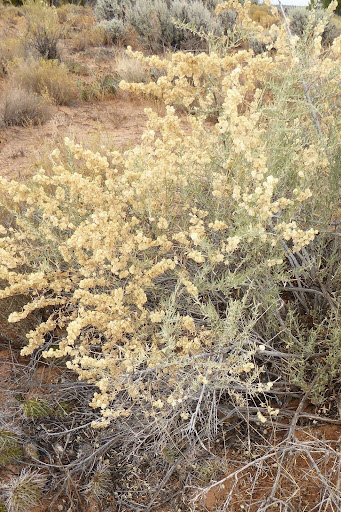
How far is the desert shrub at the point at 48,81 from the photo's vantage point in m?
6.09

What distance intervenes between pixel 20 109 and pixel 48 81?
3.13ft

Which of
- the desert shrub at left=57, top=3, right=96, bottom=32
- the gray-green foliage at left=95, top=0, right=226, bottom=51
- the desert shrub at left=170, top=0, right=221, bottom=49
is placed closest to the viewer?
the desert shrub at left=170, top=0, right=221, bottom=49

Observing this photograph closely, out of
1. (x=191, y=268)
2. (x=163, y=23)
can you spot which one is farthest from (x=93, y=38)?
(x=191, y=268)

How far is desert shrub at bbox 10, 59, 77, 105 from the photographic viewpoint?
6094mm

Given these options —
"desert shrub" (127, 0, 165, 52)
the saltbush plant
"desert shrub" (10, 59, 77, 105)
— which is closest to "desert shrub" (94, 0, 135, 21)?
"desert shrub" (127, 0, 165, 52)

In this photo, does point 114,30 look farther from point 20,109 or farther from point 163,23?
point 20,109

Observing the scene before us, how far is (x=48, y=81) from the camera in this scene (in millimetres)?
6176

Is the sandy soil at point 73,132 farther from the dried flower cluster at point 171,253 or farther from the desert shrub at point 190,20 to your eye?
the desert shrub at point 190,20

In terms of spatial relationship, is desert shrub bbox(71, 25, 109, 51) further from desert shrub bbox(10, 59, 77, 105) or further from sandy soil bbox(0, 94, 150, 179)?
sandy soil bbox(0, 94, 150, 179)

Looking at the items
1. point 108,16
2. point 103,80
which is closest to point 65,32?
point 108,16

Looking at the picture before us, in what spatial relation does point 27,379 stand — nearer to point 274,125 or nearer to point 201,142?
point 201,142

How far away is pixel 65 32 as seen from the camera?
892cm

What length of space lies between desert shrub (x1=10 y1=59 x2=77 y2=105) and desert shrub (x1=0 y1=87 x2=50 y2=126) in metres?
0.34

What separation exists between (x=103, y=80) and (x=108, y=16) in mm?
3993
